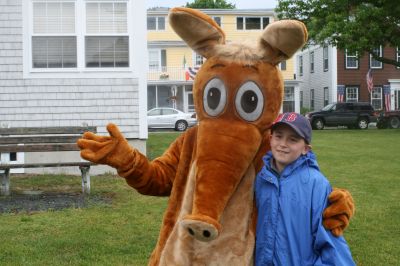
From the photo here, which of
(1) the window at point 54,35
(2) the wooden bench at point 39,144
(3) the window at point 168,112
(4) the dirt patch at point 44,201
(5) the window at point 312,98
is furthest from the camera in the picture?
(5) the window at point 312,98

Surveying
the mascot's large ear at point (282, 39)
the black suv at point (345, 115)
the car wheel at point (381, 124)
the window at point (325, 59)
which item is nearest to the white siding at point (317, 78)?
the window at point (325, 59)

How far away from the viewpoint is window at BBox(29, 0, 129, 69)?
411 inches

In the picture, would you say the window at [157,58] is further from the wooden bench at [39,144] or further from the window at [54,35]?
the wooden bench at [39,144]

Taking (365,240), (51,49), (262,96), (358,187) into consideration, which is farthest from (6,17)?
(262,96)

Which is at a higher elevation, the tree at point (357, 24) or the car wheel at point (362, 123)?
the tree at point (357, 24)

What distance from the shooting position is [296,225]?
2307mm

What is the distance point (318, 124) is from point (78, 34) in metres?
20.8

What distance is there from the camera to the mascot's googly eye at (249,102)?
7.97 ft

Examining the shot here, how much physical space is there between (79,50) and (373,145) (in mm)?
10679

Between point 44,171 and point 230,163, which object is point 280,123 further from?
point 44,171

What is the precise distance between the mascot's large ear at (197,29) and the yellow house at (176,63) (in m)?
32.5

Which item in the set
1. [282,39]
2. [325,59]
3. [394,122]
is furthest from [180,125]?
[282,39]

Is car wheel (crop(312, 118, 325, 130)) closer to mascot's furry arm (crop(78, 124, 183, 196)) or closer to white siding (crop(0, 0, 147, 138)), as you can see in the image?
white siding (crop(0, 0, 147, 138))

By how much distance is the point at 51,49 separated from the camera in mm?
10477
